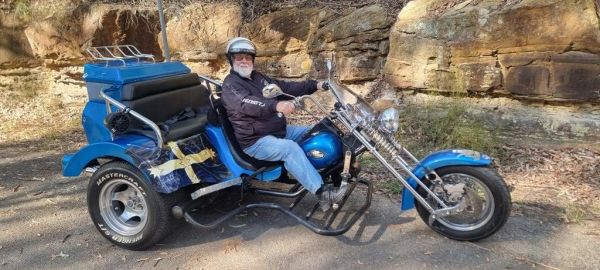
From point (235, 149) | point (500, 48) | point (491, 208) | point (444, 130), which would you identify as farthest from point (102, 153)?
point (500, 48)

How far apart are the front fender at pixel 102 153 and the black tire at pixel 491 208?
2.10 meters

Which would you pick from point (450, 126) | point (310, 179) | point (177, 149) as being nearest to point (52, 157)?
point (177, 149)

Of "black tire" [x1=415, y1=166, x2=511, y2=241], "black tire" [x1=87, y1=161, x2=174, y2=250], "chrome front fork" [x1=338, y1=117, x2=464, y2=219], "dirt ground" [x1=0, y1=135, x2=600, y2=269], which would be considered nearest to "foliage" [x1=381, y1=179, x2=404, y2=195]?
A: "dirt ground" [x1=0, y1=135, x2=600, y2=269]

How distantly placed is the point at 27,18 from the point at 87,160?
5.76m

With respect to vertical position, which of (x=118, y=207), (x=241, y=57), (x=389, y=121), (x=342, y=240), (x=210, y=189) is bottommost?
(x=342, y=240)

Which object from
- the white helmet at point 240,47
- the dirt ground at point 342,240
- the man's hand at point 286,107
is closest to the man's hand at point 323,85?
the man's hand at point 286,107

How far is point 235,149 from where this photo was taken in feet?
11.9

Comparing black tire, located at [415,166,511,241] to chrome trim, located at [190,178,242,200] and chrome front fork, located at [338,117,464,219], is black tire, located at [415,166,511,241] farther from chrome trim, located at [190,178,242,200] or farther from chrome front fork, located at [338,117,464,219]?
Answer: chrome trim, located at [190,178,242,200]

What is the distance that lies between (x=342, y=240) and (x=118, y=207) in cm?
176

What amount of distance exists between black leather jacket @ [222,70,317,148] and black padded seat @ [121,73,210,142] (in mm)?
362

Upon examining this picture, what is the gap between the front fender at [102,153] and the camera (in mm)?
3457

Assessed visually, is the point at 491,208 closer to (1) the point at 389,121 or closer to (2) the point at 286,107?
(1) the point at 389,121

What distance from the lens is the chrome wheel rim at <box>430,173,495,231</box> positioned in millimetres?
3264

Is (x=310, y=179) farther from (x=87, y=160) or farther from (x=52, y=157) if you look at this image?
(x=52, y=157)
